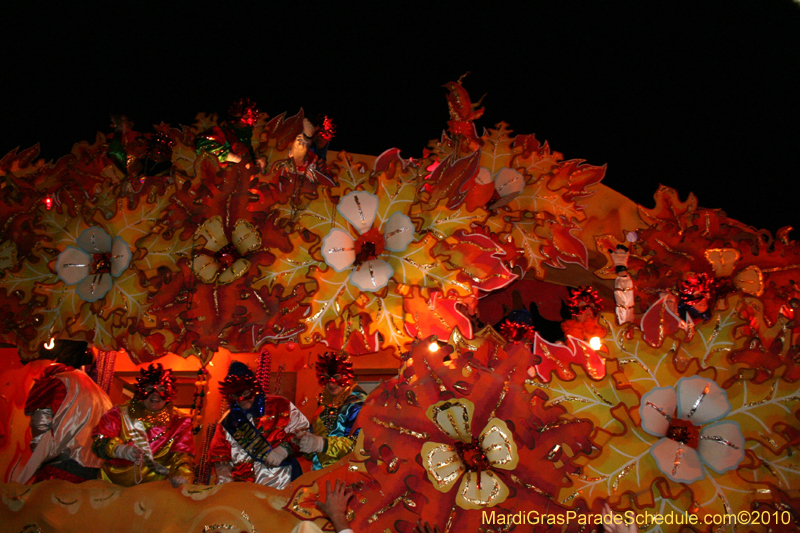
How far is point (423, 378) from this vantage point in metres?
1.51

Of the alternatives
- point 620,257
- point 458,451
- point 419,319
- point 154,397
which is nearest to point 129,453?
point 154,397

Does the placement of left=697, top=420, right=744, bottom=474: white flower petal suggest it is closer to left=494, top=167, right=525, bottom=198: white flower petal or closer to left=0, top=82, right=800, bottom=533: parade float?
left=0, top=82, right=800, bottom=533: parade float

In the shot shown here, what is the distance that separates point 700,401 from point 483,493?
0.69 metres

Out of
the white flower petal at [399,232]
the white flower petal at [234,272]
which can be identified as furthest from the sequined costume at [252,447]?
the white flower petal at [399,232]

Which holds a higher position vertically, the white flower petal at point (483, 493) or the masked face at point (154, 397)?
the white flower petal at point (483, 493)

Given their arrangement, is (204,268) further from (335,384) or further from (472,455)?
(472,455)

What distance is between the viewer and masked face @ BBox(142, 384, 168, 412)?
2170 mm

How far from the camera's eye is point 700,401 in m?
1.60

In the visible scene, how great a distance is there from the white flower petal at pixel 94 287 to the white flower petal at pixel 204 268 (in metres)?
0.33

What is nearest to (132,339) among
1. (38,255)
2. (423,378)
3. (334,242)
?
(38,255)

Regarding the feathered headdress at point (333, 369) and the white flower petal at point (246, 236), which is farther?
the feathered headdress at point (333, 369)

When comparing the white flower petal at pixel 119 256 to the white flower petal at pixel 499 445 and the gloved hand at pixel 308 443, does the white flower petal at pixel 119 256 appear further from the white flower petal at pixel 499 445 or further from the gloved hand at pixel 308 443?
the white flower petal at pixel 499 445

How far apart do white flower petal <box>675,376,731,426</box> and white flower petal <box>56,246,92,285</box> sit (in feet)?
6.55

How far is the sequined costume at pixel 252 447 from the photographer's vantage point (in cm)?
212
